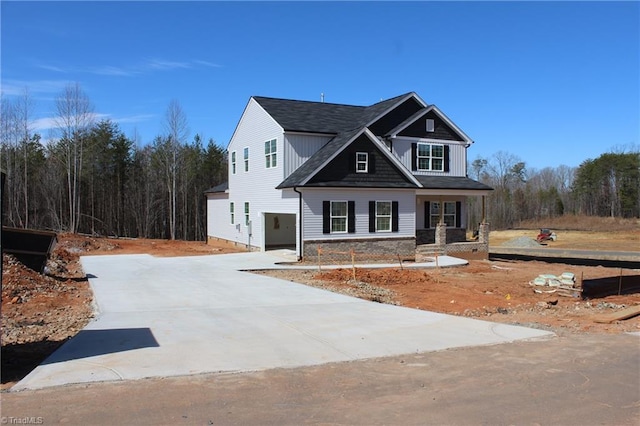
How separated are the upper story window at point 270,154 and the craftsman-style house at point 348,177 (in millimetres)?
53

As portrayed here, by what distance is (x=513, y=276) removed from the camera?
2064 centimetres

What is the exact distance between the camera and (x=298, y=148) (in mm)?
25859

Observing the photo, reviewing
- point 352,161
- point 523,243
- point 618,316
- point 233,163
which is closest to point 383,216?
point 352,161

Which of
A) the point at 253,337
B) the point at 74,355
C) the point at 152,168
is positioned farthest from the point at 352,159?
the point at 152,168

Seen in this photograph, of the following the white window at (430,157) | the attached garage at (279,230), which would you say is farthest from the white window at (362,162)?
the attached garage at (279,230)

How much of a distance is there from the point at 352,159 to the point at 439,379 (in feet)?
60.4

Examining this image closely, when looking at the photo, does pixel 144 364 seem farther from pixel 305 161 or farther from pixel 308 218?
pixel 305 161

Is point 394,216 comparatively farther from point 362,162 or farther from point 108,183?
point 108,183

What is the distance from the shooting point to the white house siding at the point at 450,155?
28.2 meters

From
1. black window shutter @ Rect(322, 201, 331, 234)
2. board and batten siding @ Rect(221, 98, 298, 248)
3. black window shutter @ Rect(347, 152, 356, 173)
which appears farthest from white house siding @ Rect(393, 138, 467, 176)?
board and batten siding @ Rect(221, 98, 298, 248)

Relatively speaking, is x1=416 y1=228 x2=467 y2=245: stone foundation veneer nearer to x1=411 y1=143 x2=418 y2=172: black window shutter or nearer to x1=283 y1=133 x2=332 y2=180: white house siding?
x1=411 y1=143 x2=418 y2=172: black window shutter

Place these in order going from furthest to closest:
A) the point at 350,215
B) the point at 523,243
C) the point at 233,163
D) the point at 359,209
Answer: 1. the point at 523,243
2. the point at 233,163
3. the point at 359,209
4. the point at 350,215

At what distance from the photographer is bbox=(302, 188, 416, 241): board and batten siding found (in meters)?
23.3

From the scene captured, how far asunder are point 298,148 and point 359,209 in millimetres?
4503
